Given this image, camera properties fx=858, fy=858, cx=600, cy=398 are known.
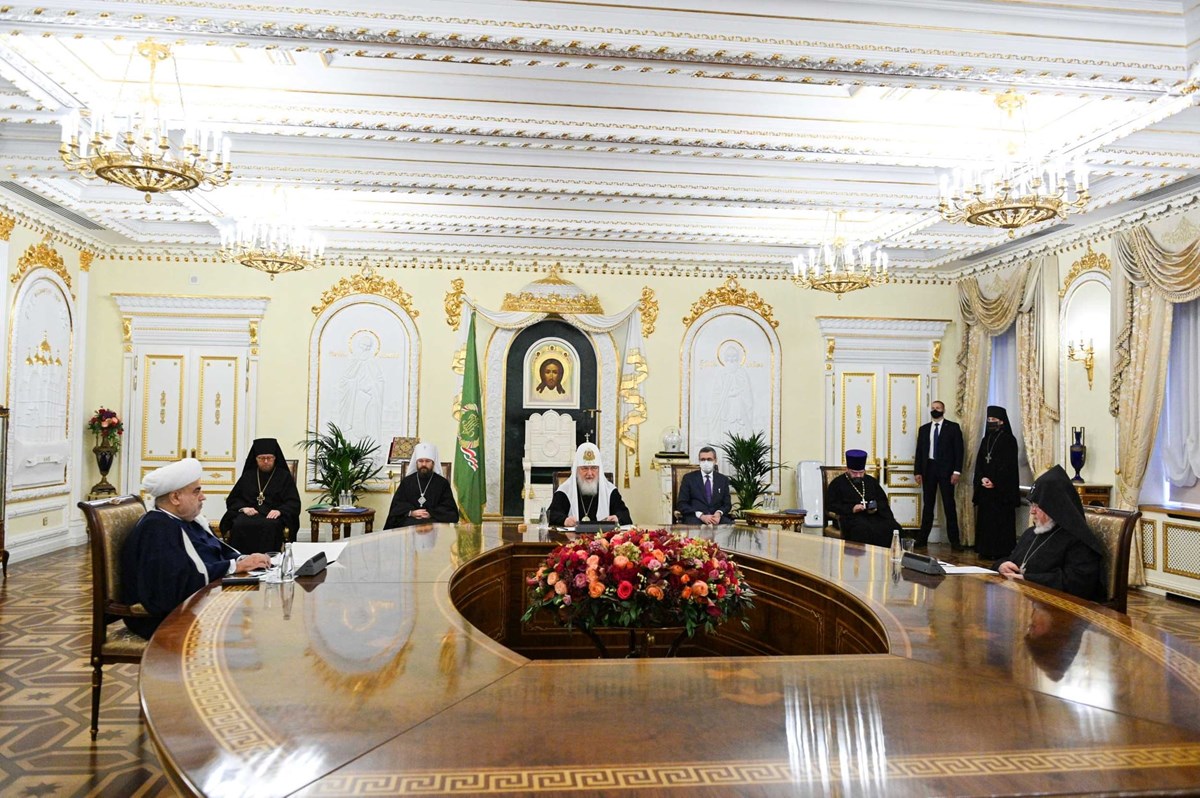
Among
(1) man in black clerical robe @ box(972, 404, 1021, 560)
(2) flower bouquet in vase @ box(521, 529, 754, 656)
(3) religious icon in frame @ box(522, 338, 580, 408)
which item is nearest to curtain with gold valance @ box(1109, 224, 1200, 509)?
(1) man in black clerical robe @ box(972, 404, 1021, 560)

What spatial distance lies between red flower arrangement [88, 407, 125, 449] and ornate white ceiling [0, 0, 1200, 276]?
1964mm

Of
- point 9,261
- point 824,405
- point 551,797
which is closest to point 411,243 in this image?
point 9,261

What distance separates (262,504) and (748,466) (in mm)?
5253

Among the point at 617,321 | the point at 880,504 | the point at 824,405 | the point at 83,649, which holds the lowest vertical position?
the point at 83,649

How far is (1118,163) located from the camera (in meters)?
6.29

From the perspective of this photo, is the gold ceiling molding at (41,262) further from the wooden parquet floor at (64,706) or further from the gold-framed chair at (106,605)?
the gold-framed chair at (106,605)

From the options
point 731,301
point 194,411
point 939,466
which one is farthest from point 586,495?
point 194,411

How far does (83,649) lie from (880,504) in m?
6.45

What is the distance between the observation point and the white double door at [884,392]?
34.2 ft

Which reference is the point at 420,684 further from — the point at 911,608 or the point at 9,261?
the point at 9,261

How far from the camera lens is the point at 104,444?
9219 mm

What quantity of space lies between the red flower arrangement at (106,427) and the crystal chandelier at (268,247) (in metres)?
2.81

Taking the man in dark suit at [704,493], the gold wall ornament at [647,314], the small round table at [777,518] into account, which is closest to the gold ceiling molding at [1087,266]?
the small round table at [777,518]

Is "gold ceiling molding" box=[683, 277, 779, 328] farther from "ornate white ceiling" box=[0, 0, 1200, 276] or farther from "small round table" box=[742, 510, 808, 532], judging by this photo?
"small round table" box=[742, 510, 808, 532]
